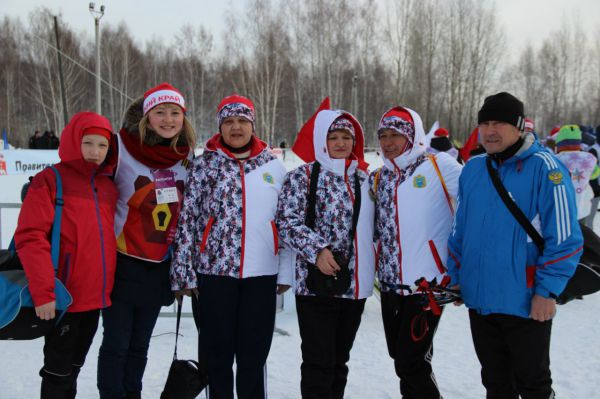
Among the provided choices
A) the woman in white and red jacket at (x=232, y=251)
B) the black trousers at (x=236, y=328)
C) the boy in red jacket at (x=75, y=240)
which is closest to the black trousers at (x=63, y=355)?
the boy in red jacket at (x=75, y=240)

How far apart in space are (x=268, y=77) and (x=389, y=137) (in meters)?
30.1

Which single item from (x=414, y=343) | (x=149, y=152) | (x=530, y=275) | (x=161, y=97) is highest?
(x=161, y=97)

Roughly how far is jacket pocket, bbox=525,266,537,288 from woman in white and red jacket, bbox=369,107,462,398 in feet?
1.55

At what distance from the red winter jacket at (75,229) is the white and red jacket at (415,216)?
155cm

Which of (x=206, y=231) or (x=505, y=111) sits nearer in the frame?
(x=505, y=111)

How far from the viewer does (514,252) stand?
2176 millimetres

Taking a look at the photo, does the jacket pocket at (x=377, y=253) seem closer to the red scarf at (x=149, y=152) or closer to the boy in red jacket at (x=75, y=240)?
the red scarf at (x=149, y=152)

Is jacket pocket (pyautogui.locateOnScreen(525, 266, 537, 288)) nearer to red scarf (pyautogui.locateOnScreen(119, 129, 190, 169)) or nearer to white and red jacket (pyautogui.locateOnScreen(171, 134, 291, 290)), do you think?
white and red jacket (pyautogui.locateOnScreen(171, 134, 291, 290))

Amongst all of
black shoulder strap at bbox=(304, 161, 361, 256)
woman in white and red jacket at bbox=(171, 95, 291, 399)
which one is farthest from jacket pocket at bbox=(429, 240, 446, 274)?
woman in white and red jacket at bbox=(171, 95, 291, 399)

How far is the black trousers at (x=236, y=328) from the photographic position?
2.62m

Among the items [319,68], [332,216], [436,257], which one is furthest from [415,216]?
[319,68]

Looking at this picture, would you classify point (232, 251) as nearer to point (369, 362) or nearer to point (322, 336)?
point (322, 336)

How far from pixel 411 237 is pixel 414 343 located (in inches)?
23.3

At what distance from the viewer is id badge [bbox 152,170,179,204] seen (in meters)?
2.64
